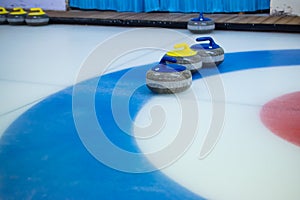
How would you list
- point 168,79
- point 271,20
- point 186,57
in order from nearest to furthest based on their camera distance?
1. point 168,79
2. point 186,57
3. point 271,20

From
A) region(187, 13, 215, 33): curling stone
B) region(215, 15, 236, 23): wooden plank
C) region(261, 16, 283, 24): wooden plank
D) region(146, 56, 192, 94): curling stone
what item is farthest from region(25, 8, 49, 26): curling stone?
region(146, 56, 192, 94): curling stone

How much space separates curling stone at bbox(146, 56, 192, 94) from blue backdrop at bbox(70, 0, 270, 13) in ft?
9.05

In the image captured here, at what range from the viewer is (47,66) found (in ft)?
9.94

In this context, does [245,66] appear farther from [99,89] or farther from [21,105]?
[21,105]

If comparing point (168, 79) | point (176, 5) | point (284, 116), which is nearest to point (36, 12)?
point (176, 5)

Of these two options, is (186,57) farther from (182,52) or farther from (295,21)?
(295,21)

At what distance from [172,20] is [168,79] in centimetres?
236

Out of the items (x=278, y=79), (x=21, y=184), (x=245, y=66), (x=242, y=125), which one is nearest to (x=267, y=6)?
(x=245, y=66)

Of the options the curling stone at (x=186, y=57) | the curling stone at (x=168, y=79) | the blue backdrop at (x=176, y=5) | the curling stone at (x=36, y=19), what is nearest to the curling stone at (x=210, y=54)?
the curling stone at (x=186, y=57)

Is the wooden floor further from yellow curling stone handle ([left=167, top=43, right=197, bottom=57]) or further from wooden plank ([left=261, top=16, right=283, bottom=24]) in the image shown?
yellow curling stone handle ([left=167, top=43, right=197, bottom=57])

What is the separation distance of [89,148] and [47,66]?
1.46m

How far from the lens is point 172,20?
450cm

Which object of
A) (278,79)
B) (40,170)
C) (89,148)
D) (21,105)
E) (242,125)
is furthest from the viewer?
(278,79)

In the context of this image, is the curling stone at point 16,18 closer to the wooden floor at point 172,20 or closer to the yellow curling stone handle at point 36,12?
the yellow curling stone handle at point 36,12
